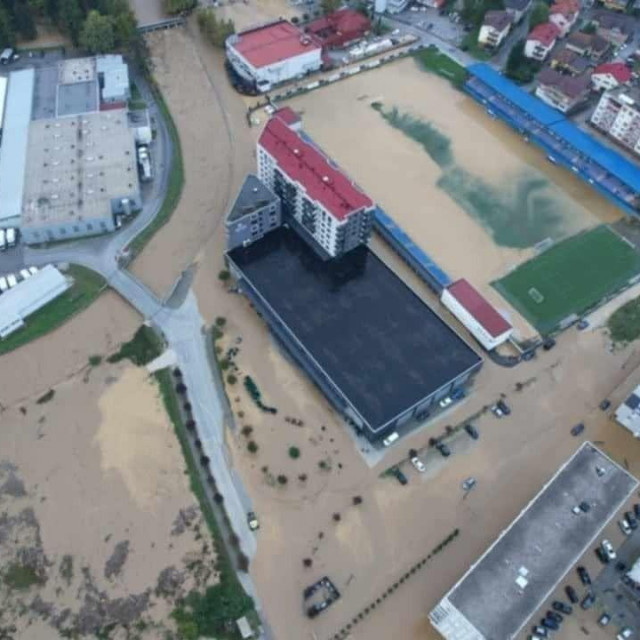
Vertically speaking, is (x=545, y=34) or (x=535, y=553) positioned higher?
(x=545, y=34)

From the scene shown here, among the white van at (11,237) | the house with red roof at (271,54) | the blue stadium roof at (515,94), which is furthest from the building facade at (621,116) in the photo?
the white van at (11,237)

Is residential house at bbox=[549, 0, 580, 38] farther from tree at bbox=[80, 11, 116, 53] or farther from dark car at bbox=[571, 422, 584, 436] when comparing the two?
dark car at bbox=[571, 422, 584, 436]

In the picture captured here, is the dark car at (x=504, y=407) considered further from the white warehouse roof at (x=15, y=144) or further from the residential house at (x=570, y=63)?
the residential house at (x=570, y=63)

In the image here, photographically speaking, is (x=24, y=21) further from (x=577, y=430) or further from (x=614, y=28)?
(x=577, y=430)

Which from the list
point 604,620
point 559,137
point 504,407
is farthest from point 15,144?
point 604,620

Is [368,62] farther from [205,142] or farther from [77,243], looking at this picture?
[77,243]
